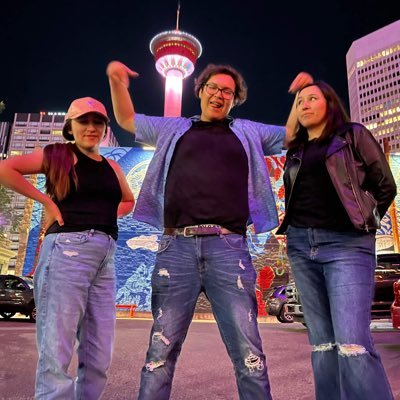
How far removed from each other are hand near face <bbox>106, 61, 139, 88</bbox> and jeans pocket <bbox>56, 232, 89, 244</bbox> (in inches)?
39.2

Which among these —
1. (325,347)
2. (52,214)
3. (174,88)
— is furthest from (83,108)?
(174,88)

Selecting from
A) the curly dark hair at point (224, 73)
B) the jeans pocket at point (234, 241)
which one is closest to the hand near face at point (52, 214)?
the jeans pocket at point (234, 241)

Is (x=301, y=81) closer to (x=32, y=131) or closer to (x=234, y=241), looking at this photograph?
(x=234, y=241)

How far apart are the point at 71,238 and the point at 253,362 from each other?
4.10ft

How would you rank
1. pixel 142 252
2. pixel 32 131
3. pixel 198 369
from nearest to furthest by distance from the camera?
pixel 198 369 < pixel 142 252 < pixel 32 131

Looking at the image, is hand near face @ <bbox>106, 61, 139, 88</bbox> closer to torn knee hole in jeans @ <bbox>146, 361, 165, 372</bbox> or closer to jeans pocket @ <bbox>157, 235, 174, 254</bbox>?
jeans pocket @ <bbox>157, 235, 174, 254</bbox>

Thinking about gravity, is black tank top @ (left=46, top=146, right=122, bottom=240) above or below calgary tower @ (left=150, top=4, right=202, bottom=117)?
below

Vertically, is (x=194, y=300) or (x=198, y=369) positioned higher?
(x=194, y=300)

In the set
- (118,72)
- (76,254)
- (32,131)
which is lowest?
(76,254)

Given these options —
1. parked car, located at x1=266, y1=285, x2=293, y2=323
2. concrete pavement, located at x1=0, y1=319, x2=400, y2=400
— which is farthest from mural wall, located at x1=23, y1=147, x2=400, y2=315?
concrete pavement, located at x1=0, y1=319, x2=400, y2=400

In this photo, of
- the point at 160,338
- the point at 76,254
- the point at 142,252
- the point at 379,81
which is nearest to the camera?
the point at 160,338

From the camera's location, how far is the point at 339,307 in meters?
2.31

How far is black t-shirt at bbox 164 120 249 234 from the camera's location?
2.41 metres

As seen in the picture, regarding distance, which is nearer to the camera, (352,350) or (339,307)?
(352,350)
